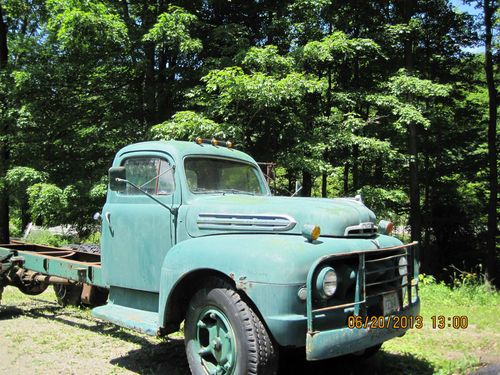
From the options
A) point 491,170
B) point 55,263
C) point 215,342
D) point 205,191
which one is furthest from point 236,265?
point 491,170

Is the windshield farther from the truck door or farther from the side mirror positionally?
the side mirror

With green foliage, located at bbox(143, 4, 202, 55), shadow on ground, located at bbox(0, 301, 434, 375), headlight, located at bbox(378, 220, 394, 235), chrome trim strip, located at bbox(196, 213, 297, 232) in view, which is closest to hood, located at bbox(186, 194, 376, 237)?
chrome trim strip, located at bbox(196, 213, 297, 232)

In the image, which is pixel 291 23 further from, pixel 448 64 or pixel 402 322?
pixel 402 322

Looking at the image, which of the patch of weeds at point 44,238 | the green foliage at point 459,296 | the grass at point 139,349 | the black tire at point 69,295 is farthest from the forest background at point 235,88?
the grass at point 139,349

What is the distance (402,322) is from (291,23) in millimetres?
9992

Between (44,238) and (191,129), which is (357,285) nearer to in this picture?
(191,129)

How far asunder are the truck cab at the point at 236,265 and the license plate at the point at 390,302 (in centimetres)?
1

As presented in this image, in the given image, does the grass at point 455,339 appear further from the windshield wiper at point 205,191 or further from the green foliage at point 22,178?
the green foliage at point 22,178

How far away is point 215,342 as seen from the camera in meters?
3.80

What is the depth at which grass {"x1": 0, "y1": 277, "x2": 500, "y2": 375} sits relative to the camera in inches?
185

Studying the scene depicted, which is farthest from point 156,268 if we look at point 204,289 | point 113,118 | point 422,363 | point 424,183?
point 424,183

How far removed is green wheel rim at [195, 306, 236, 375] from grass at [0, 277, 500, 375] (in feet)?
2.61

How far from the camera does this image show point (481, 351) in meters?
5.36

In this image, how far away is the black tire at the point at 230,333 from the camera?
350cm
